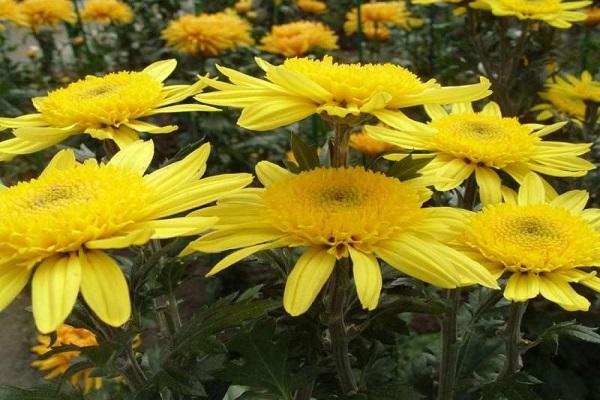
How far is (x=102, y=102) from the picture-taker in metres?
1.20

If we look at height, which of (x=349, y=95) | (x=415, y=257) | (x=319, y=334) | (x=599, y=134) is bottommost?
(x=599, y=134)

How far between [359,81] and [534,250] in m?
0.43

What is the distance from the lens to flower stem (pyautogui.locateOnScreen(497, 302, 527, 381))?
4.11 feet

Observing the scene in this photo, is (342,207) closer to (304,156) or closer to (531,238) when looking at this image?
(304,156)

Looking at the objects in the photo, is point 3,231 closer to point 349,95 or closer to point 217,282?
point 349,95

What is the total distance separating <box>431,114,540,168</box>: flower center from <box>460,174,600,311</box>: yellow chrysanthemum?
0.10 metres

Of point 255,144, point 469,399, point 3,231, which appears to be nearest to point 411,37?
point 255,144

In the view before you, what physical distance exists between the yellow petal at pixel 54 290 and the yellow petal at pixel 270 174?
0.34 m

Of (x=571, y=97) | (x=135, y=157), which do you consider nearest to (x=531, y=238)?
(x=135, y=157)

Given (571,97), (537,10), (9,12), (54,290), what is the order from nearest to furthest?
1. (54,290)
2. (537,10)
3. (571,97)
4. (9,12)

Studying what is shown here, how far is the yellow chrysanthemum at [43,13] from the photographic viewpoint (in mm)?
3869

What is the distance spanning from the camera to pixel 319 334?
1163mm

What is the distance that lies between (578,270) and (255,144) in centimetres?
206

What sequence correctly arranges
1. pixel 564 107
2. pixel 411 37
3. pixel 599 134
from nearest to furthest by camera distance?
pixel 599 134 → pixel 564 107 → pixel 411 37
